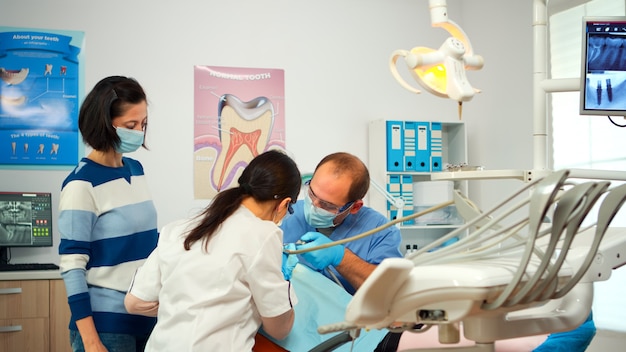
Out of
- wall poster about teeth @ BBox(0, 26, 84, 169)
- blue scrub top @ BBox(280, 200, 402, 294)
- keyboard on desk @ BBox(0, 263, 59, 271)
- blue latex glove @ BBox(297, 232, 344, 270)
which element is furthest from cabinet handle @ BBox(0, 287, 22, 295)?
blue latex glove @ BBox(297, 232, 344, 270)

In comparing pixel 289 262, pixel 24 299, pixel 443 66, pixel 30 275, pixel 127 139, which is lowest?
pixel 24 299

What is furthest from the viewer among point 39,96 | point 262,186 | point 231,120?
point 231,120

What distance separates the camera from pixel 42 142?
4.38m

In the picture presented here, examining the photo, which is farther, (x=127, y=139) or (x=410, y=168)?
(x=410, y=168)

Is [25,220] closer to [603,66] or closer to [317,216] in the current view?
[317,216]

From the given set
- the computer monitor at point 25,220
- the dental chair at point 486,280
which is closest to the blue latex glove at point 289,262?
the dental chair at point 486,280

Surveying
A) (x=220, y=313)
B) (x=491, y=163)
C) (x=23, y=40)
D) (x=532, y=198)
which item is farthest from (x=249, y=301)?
(x=491, y=163)

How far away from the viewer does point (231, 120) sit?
187 inches

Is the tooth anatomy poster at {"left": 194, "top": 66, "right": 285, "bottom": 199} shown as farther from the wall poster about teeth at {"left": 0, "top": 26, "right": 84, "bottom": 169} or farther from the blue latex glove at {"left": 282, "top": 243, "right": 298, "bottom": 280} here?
the blue latex glove at {"left": 282, "top": 243, "right": 298, "bottom": 280}

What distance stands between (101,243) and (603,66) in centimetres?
149

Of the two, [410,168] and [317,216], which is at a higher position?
[410,168]

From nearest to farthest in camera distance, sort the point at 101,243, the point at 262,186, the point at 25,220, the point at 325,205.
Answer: the point at 262,186 < the point at 101,243 < the point at 325,205 < the point at 25,220

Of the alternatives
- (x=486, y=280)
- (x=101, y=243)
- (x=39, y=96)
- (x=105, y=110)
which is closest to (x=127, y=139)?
(x=105, y=110)

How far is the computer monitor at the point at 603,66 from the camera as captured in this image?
82.3 inches
